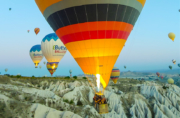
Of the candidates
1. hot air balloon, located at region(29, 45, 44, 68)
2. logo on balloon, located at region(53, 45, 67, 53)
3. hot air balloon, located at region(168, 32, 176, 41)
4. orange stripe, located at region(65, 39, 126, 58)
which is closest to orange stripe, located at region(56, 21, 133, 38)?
orange stripe, located at region(65, 39, 126, 58)

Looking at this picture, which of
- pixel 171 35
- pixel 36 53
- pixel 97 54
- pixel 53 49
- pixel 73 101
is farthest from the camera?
pixel 36 53

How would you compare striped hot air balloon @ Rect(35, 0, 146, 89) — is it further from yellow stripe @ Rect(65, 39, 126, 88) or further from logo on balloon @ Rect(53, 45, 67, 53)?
logo on balloon @ Rect(53, 45, 67, 53)

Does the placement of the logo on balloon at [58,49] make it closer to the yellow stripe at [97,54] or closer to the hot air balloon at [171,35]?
the yellow stripe at [97,54]

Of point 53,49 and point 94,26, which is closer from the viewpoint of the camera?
point 94,26

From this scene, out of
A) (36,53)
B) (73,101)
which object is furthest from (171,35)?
(36,53)

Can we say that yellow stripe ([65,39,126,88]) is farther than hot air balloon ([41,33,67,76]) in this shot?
No

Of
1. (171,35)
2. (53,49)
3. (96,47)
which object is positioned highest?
(171,35)

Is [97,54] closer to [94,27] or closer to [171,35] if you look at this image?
[94,27]
